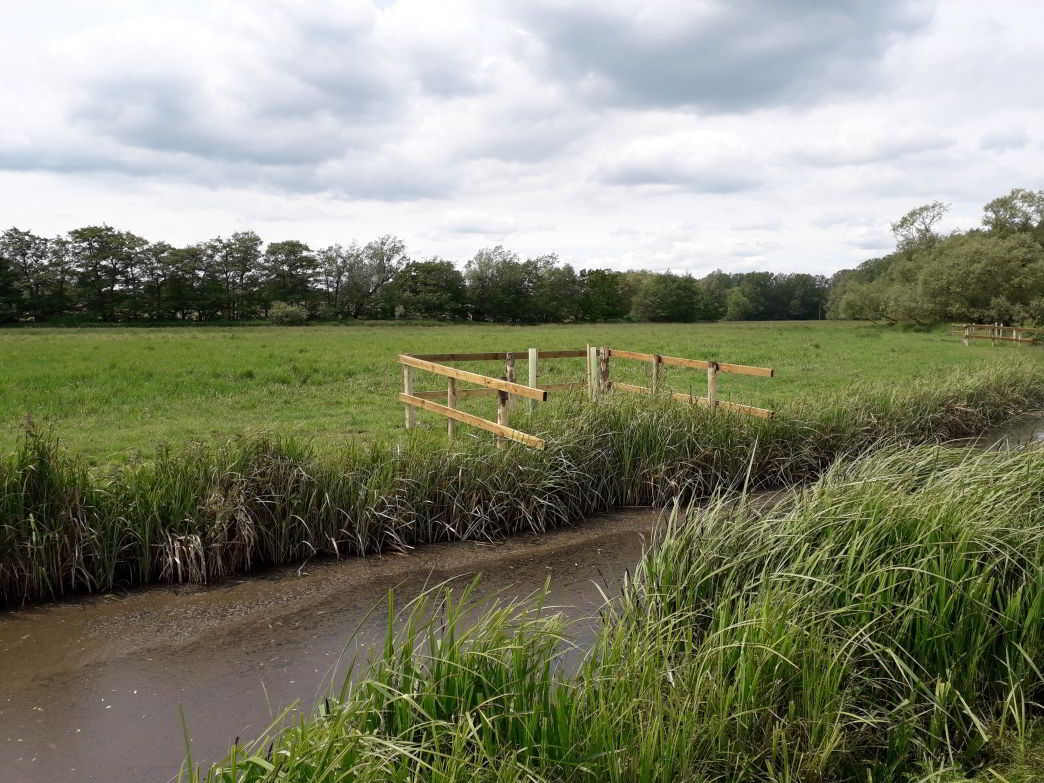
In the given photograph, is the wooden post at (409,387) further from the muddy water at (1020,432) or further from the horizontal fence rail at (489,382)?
the muddy water at (1020,432)

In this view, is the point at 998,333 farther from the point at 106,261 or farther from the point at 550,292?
the point at 106,261

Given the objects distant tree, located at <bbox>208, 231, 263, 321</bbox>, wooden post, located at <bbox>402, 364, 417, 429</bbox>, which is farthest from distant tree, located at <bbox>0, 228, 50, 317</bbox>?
wooden post, located at <bbox>402, 364, 417, 429</bbox>

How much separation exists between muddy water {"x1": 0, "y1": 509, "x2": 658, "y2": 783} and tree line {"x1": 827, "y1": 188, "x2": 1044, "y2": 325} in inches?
1921

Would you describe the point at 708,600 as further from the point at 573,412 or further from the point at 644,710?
the point at 573,412

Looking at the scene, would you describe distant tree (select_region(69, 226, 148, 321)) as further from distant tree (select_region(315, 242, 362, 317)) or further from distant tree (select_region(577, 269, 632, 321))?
distant tree (select_region(577, 269, 632, 321))

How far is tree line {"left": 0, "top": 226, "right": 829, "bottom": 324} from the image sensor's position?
68125 mm

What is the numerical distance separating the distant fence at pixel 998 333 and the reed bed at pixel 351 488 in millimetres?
32063

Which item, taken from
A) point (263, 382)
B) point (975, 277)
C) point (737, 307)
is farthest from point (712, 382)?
point (737, 307)

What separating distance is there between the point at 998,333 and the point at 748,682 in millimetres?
42390

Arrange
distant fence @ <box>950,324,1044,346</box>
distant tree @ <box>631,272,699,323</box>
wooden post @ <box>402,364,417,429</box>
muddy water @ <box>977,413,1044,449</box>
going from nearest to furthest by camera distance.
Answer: wooden post @ <box>402,364,417,429</box> < muddy water @ <box>977,413,1044,449</box> < distant fence @ <box>950,324,1044,346</box> < distant tree @ <box>631,272,699,323</box>

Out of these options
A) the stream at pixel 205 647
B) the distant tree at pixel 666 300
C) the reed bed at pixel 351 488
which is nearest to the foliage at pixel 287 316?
the distant tree at pixel 666 300

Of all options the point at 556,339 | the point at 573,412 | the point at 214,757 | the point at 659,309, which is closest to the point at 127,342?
the point at 556,339

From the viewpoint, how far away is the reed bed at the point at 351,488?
7.08 meters

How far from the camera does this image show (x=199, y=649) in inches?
239
